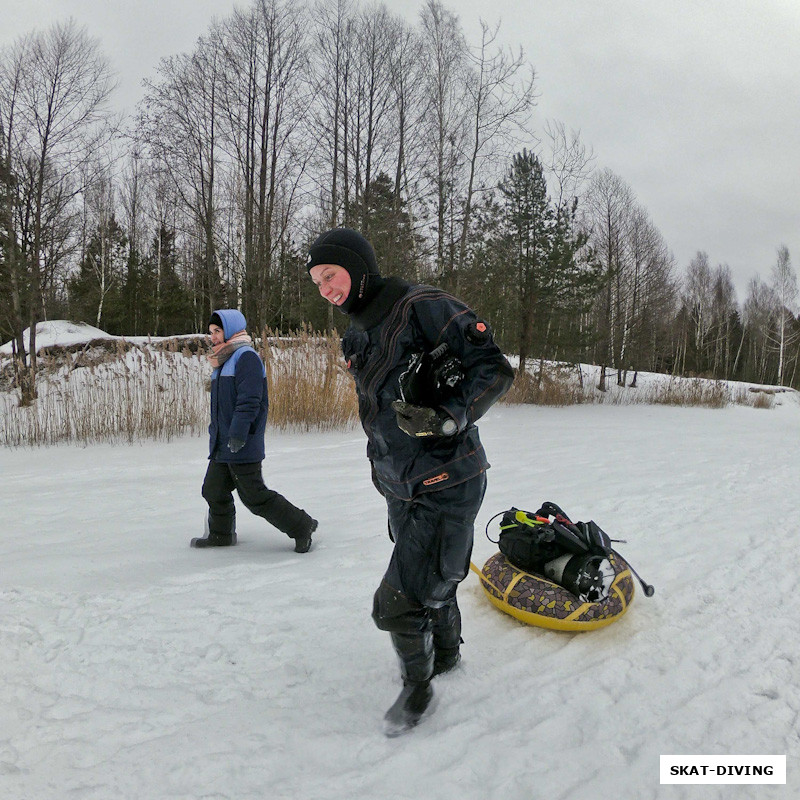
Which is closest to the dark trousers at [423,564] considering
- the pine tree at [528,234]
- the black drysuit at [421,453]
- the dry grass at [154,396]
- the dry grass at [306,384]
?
the black drysuit at [421,453]

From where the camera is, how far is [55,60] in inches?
426

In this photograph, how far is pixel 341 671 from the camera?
7.18 ft

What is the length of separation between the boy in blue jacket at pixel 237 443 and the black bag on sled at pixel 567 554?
1429 mm

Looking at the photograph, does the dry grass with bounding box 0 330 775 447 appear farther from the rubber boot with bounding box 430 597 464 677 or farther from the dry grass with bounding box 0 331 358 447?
Answer: the rubber boot with bounding box 430 597 464 677

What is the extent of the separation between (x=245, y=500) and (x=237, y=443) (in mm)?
388

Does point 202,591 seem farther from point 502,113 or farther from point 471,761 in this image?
point 502,113

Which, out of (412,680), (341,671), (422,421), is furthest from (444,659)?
(422,421)

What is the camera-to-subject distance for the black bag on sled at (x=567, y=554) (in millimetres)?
2490

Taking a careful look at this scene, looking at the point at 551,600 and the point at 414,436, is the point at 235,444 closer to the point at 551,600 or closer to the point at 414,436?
the point at 414,436

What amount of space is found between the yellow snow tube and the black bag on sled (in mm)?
39

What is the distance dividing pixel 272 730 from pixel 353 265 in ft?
5.22

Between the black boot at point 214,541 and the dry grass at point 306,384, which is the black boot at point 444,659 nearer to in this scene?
the black boot at point 214,541

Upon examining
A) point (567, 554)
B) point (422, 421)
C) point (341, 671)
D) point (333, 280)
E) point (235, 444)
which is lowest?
point (341, 671)

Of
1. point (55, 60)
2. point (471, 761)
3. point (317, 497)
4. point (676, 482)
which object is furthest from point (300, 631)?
point (55, 60)
